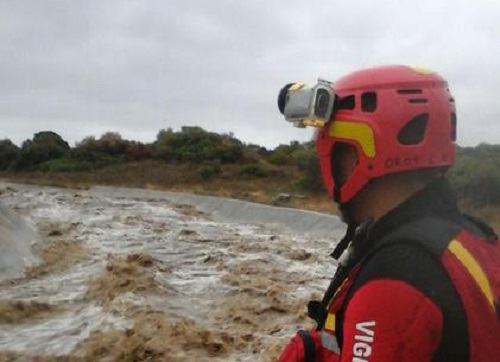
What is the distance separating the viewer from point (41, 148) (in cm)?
6994

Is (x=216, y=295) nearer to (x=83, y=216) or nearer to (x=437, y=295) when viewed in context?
(x=437, y=295)

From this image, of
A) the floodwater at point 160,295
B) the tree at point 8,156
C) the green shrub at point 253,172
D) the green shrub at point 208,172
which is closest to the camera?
the floodwater at point 160,295

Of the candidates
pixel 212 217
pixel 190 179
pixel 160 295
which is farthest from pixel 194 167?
pixel 160 295

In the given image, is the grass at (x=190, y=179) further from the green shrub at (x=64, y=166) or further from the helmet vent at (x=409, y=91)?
the helmet vent at (x=409, y=91)

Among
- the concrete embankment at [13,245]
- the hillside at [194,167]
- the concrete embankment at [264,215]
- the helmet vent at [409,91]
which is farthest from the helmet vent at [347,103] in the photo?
the hillside at [194,167]

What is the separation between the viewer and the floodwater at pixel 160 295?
10.2m

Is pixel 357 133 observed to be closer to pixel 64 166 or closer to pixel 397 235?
pixel 397 235

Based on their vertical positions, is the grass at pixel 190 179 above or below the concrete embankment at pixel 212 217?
above

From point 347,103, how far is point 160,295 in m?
11.5

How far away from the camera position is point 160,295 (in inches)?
543

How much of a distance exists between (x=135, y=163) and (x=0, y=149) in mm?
13558

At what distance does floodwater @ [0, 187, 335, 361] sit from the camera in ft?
33.4

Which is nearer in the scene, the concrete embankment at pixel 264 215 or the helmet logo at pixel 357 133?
the helmet logo at pixel 357 133

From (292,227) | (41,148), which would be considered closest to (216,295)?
(292,227)
